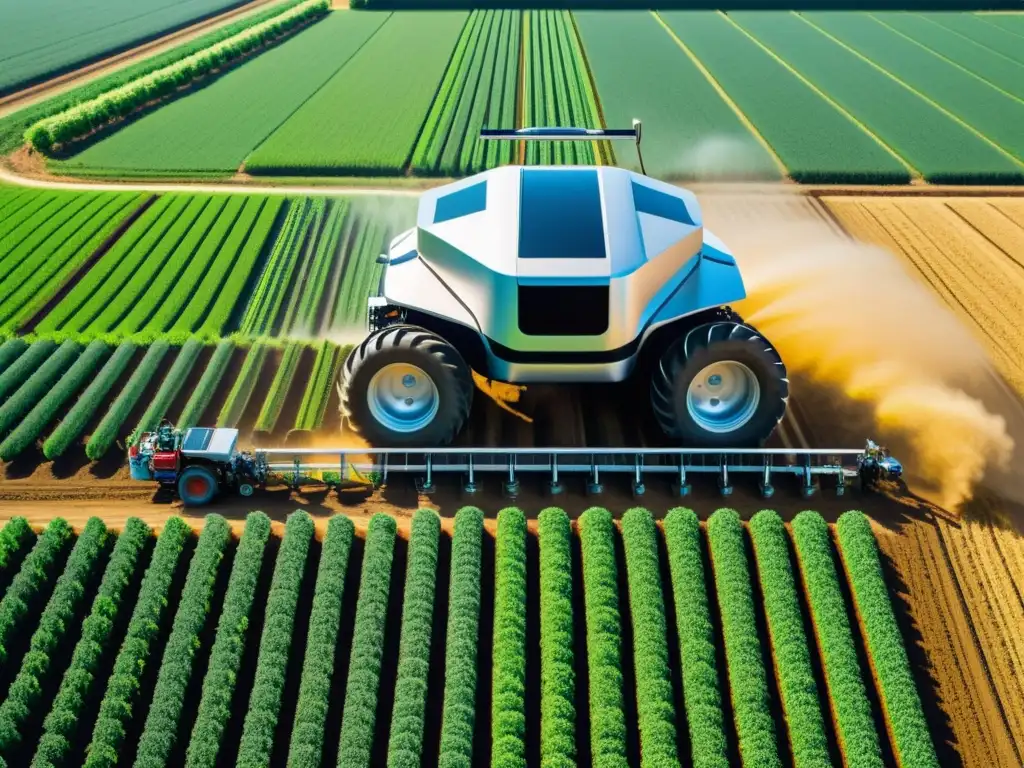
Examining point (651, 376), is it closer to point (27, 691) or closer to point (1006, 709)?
point (1006, 709)

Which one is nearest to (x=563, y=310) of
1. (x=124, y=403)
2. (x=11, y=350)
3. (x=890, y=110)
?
(x=124, y=403)

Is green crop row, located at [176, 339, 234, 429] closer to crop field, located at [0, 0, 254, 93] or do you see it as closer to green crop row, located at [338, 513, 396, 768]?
green crop row, located at [338, 513, 396, 768]

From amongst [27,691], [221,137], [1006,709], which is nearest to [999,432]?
[1006,709]

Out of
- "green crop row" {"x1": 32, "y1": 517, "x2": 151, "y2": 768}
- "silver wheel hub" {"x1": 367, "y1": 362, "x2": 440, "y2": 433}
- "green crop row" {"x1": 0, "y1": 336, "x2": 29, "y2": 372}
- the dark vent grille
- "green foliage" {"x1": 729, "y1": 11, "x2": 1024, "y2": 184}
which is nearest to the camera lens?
"green crop row" {"x1": 32, "y1": 517, "x2": 151, "y2": 768}

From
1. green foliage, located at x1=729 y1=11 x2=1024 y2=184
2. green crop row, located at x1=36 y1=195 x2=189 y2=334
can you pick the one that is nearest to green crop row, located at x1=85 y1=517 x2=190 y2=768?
green crop row, located at x1=36 y1=195 x2=189 y2=334

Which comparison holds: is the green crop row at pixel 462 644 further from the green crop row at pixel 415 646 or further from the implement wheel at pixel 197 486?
the implement wheel at pixel 197 486

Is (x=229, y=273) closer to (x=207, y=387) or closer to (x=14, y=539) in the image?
(x=207, y=387)

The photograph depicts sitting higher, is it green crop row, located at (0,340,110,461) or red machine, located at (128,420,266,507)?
green crop row, located at (0,340,110,461)
